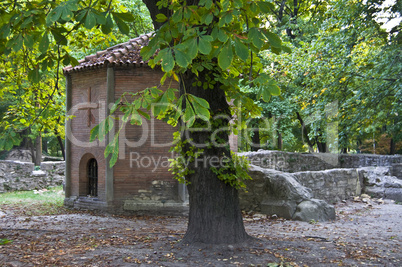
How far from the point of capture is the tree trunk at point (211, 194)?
618 centimetres

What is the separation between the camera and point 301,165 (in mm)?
17172

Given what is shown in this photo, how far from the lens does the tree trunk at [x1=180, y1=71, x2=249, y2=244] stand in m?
6.18

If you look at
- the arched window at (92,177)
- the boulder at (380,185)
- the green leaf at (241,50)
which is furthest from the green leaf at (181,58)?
the boulder at (380,185)

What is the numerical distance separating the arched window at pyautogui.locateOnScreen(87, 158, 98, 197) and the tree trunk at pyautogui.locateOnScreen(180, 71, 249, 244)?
816cm

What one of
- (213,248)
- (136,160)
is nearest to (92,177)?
(136,160)

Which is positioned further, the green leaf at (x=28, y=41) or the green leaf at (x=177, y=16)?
the green leaf at (x=177, y=16)

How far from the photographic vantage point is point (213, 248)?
6.00 meters

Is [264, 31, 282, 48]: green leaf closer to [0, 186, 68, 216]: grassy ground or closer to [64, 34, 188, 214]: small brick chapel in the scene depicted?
[64, 34, 188, 214]: small brick chapel

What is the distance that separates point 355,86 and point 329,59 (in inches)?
96.2

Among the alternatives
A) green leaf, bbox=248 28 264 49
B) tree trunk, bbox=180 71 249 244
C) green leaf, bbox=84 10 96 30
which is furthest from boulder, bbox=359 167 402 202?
green leaf, bbox=84 10 96 30

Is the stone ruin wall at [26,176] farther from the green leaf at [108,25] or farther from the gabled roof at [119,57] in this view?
the green leaf at [108,25]

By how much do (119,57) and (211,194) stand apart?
790 centimetres

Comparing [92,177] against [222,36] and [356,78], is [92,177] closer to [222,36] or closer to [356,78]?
[356,78]

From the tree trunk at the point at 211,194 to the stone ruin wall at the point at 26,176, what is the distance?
17069mm
